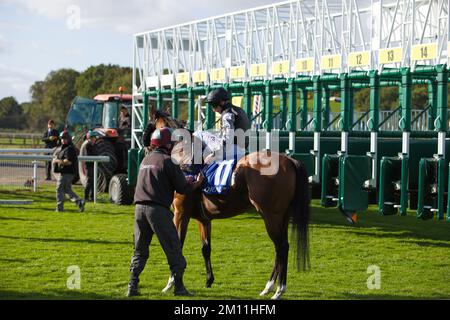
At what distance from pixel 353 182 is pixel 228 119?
421 centimetres

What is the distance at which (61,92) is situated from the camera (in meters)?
59.2

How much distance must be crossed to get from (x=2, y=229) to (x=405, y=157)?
6.22 metres

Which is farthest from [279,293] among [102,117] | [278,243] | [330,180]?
[102,117]

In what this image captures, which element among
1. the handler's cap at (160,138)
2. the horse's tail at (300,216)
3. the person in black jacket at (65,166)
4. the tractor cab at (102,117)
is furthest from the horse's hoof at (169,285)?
the tractor cab at (102,117)

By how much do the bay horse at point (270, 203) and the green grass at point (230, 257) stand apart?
0.37m

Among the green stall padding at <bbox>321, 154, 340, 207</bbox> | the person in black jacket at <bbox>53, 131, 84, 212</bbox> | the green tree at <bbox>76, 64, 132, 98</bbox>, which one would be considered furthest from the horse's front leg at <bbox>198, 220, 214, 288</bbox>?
the green tree at <bbox>76, 64, 132, 98</bbox>

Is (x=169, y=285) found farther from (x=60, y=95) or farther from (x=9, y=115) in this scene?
(x=9, y=115)

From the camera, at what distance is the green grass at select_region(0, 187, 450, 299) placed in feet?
26.8

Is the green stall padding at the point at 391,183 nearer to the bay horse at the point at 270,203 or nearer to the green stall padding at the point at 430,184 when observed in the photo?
the green stall padding at the point at 430,184

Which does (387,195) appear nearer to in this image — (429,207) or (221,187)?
(429,207)

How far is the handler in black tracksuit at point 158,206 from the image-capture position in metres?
7.58

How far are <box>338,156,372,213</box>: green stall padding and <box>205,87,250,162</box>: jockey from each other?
3835mm

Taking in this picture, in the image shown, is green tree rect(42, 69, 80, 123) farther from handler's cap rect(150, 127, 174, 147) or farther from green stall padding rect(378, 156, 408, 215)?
handler's cap rect(150, 127, 174, 147)
